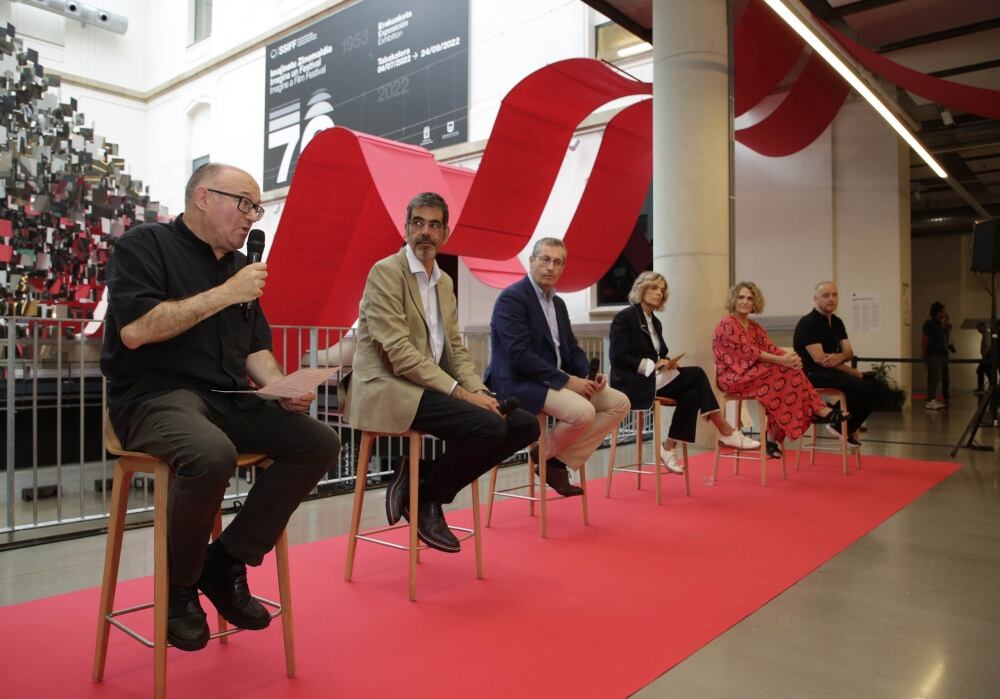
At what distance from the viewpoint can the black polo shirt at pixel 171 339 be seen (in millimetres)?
1863

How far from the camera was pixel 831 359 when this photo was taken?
5.48 meters

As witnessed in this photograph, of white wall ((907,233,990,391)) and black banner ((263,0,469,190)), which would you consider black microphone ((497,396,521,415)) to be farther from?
white wall ((907,233,990,391))

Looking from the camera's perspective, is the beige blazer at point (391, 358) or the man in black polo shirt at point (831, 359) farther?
the man in black polo shirt at point (831, 359)

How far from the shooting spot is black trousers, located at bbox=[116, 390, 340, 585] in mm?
1735

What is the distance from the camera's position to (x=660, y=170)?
6387mm

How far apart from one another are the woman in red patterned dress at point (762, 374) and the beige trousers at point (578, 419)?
1308mm

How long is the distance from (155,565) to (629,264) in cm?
948

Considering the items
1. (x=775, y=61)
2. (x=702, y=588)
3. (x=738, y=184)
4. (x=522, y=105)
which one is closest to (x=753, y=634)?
(x=702, y=588)

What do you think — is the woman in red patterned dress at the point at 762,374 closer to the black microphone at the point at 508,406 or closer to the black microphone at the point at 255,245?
the black microphone at the point at 508,406

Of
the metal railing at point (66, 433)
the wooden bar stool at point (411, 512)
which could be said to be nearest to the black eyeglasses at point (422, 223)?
the wooden bar stool at point (411, 512)

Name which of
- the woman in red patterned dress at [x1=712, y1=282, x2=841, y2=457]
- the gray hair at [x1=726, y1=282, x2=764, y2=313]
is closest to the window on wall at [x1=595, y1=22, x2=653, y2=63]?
the gray hair at [x1=726, y1=282, x2=764, y2=313]

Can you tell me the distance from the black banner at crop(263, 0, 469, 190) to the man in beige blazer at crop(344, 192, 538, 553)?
9.46m

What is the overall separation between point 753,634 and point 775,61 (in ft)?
21.9

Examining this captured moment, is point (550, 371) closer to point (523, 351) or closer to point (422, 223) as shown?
point (523, 351)
